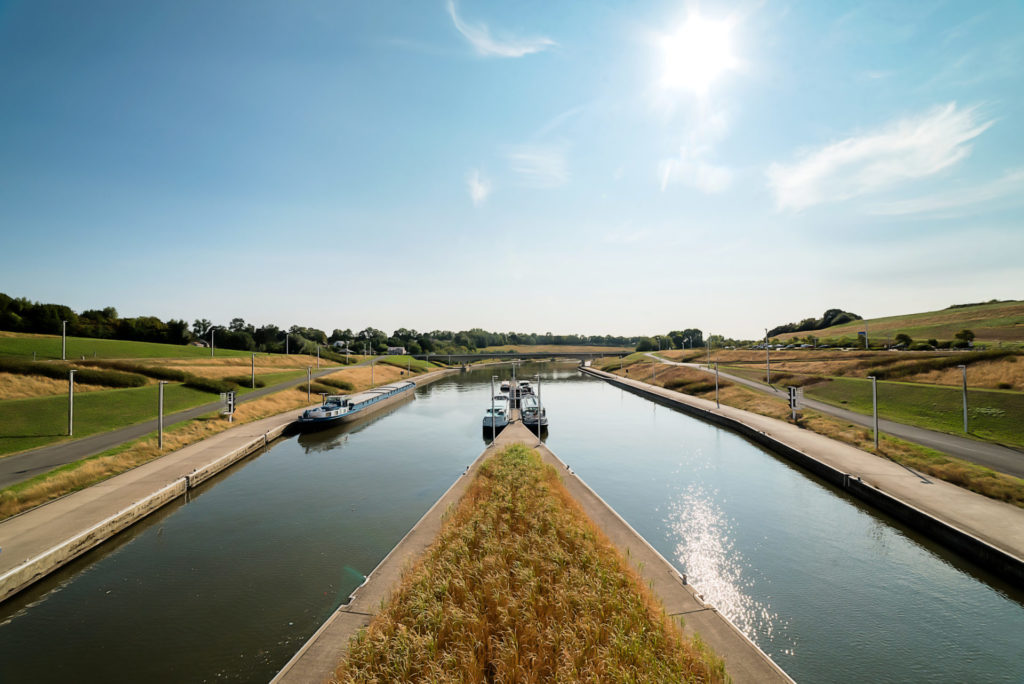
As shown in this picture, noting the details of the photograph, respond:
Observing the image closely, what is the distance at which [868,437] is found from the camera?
2888cm

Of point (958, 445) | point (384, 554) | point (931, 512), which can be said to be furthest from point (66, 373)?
point (958, 445)

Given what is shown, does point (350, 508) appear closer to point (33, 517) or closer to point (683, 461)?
point (33, 517)

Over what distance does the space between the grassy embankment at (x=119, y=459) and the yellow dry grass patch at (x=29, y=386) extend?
759cm

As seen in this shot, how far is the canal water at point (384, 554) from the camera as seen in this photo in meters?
11.3

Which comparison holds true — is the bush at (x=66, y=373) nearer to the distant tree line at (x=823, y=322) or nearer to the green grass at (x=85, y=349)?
the green grass at (x=85, y=349)

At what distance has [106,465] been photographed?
78.0ft

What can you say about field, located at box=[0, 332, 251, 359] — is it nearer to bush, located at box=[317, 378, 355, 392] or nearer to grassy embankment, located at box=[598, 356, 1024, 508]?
bush, located at box=[317, 378, 355, 392]

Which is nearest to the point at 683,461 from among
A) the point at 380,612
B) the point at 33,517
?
the point at 380,612

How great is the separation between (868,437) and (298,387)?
64741 mm

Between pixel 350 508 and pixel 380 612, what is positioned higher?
pixel 380 612

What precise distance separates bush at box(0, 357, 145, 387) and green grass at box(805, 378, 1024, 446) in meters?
72.4

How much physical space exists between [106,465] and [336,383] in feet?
151

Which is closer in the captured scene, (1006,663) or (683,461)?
(1006,663)

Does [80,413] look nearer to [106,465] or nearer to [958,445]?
[106,465]
